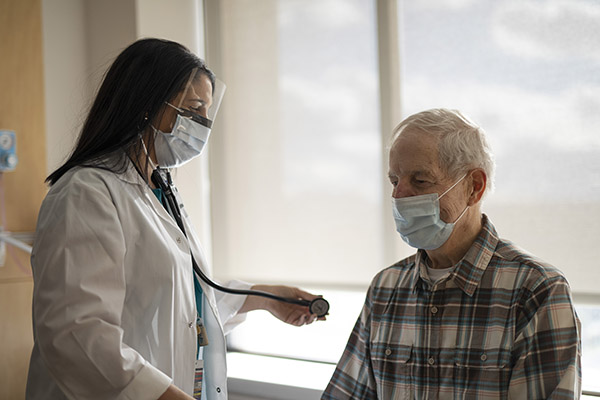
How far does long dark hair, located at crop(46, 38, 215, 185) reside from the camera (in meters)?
1.38

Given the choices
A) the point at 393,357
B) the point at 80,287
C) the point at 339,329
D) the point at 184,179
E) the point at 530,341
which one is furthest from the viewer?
the point at 184,179

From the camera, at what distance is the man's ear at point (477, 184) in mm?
1505

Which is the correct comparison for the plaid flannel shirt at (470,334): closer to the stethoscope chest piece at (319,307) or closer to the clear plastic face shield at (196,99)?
the stethoscope chest piece at (319,307)

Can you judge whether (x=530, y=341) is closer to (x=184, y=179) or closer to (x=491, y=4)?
(x=491, y=4)

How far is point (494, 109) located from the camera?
2246mm

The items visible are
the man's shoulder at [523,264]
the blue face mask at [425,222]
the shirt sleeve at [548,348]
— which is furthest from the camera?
the blue face mask at [425,222]

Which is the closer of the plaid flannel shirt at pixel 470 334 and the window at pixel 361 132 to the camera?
the plaid flannel shirt at pixel 470 334

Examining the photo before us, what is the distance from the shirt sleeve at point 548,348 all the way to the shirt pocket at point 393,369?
256 millimetres

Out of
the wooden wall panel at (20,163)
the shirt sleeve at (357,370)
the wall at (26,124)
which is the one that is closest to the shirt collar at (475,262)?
the shirt sleeve at (357,370)

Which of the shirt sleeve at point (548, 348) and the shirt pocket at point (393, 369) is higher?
the shirt sleeve at point (548, 348)

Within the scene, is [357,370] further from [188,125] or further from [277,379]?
[277,379]

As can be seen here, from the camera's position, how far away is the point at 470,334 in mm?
1412

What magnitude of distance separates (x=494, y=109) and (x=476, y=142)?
32.3 inches

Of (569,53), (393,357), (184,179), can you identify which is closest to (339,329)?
(184,179)
